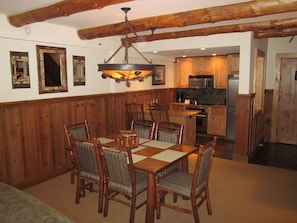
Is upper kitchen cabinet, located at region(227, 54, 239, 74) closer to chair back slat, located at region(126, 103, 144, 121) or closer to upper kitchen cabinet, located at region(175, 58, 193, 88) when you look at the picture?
upper kitchen cabinet, located at region(175, 58, 193, 88)

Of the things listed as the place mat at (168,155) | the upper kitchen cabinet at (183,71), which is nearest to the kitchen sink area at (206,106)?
the upper kitchen cabinet at (183,71)

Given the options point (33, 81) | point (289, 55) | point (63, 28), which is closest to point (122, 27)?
point (63, 28)

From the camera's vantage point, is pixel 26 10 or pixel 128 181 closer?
pixel 128 181

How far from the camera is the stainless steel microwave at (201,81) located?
6.75m

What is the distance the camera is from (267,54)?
6090mm

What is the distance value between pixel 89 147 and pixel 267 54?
5.20m

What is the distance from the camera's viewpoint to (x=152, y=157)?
Answer: 9.13 ft

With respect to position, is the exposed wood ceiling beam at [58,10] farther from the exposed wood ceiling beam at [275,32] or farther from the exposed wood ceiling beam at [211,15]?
the exposed wood ceiling beam at [275,32]

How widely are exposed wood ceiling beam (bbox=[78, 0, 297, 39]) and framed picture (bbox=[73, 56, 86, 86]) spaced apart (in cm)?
69

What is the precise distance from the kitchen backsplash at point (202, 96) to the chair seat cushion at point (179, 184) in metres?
4.45

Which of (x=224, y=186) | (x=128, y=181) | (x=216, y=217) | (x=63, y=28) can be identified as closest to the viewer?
(x=128, y=181)

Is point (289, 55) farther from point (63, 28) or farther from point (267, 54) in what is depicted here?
point (63, 28)

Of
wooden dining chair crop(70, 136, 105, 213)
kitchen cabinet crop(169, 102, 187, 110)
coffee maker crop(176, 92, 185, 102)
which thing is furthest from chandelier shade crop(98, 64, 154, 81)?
coffee maker crop(176, 92, 185, 102)

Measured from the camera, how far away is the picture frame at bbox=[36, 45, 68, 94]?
386 centimetres
